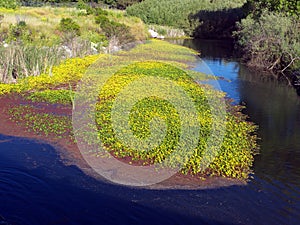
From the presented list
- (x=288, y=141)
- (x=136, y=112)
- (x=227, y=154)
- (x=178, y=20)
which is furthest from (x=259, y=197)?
(x=178, y=20)

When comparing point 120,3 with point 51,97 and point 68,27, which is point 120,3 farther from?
point 51,97

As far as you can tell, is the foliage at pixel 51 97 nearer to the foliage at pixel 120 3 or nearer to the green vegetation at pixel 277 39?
the green vegetation at pixel 277 39

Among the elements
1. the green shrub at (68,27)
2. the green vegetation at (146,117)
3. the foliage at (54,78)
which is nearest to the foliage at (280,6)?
the green vegetation at (146,117)

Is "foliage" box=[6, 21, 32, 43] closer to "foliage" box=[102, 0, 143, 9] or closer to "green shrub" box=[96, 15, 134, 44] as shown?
"green shrub" box=[96, 15, 134, 44]

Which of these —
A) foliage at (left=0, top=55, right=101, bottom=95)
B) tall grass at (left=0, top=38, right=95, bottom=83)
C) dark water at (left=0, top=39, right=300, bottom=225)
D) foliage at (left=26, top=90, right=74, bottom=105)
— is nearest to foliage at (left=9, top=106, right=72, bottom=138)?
dark water at (left=0, top=39, right=300, bottom=225)

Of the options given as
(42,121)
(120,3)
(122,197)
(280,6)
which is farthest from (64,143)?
(120,3)
